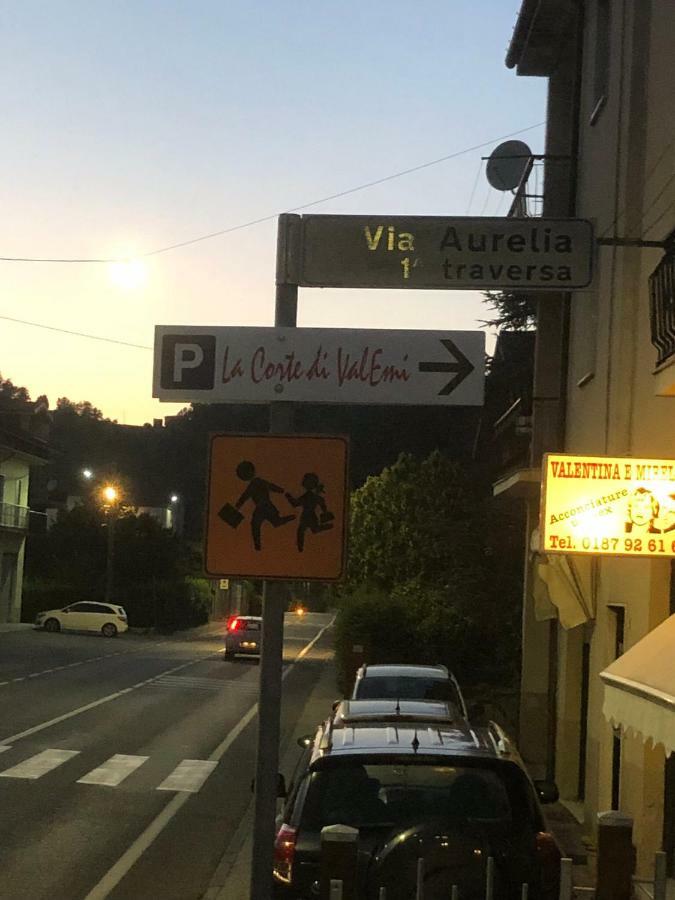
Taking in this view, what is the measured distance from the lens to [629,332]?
37.6 feet

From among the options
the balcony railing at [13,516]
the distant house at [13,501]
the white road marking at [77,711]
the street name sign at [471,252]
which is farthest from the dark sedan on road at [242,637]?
the street name sign at [471,252]

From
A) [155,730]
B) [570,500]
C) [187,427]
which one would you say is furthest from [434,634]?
[187,427]

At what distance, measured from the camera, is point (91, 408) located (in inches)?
5896

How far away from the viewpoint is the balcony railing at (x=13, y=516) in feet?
192

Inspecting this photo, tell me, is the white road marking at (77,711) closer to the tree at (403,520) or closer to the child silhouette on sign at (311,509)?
the tree at (403,520)

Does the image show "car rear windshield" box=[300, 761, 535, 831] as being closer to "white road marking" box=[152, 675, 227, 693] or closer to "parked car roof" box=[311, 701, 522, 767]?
"parked car roof" box=[311, 701, 522, 767]

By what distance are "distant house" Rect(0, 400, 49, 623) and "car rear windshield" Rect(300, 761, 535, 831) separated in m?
52.4

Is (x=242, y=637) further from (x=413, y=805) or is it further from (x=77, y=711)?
(x=413, y=805)

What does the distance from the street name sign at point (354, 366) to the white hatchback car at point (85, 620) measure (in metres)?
53.8

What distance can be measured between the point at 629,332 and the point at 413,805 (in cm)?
625

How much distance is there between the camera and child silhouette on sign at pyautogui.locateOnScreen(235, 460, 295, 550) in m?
4.80

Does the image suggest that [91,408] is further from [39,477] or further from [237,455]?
[237,455]

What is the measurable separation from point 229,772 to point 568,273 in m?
12.1

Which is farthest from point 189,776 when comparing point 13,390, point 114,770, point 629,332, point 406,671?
point 13,390
